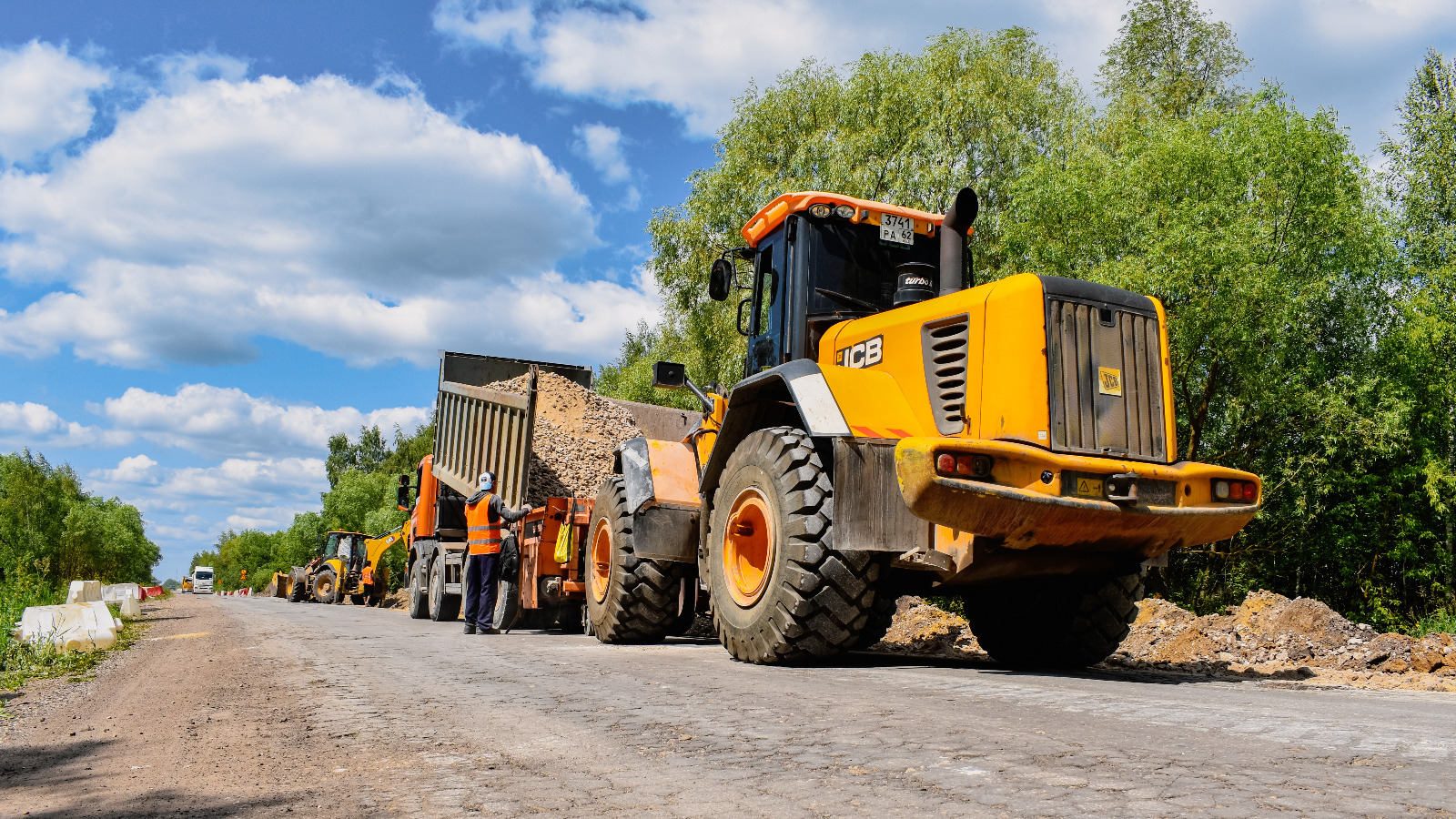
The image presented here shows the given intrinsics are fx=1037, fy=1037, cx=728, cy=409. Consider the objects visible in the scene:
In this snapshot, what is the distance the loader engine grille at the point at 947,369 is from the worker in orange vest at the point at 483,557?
19.7 feet

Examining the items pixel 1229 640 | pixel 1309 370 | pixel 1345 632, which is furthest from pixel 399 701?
pixel 1309 370

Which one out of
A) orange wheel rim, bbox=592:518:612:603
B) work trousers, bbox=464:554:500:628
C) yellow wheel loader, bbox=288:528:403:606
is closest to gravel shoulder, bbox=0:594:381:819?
orange wheel rim, bbox=592:518:612:603

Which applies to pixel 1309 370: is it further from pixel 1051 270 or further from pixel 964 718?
pixel 964 718

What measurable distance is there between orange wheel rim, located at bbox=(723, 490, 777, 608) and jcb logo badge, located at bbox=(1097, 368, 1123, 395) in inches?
80.0

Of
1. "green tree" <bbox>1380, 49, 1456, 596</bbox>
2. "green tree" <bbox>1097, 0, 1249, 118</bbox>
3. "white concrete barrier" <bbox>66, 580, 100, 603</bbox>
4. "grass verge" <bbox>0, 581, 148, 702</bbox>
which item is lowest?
"grass verge" <bbox>0, 581, 148, 702</bbox>

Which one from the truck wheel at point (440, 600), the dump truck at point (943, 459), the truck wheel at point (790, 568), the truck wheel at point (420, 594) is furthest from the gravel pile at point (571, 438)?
the truck wheel at point (790, 568)

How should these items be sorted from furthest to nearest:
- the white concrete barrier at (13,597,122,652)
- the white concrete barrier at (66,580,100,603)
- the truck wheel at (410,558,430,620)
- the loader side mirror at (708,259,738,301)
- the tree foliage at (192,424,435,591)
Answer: the tree foliage at (192,424,435,591), the truck wheel at (410,558,430,620), the white concrete barrier at (66,580,100,603), the white concrete barrier at (13,597,122,652), the loader side mirror at (708,259,738,301)

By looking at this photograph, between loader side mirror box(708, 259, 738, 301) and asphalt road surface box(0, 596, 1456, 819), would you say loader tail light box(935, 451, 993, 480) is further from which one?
loader side mirror box(708, 259, 738, 301)

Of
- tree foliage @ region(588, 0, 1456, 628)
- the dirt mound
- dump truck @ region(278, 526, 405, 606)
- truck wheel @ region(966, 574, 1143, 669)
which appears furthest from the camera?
dump truck @ region(278, 526, 405, 606)

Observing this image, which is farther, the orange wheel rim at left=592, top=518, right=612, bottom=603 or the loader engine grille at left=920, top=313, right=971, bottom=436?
the orange wheel rim at left=592, top=518, right=612, bottom=603

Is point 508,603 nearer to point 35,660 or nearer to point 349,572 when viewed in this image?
point 35,660

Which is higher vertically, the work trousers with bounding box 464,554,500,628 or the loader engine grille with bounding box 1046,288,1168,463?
the loader engine grille with bounding box 1046,288,1168,463

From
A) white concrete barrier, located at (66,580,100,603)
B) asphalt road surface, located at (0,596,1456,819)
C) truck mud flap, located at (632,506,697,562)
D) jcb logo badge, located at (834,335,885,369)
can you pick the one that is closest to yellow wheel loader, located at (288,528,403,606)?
white concrete barrier, located at (66,580,100,603)

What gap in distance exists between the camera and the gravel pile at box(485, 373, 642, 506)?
1173cm
